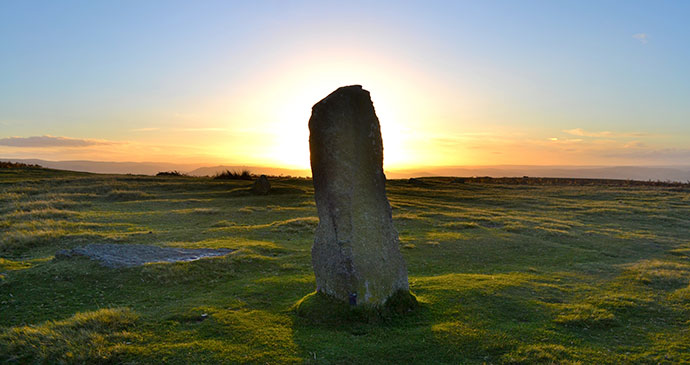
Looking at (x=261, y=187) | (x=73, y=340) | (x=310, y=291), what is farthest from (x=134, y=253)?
(x=261, y=187)

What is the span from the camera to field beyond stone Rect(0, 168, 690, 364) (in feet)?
27.4

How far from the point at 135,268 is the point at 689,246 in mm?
25304

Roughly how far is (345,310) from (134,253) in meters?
9.59

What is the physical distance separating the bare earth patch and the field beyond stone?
56 cm

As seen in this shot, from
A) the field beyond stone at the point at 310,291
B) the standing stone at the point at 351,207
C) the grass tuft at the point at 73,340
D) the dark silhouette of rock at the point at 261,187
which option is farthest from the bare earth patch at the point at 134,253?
the dark silhouette of rock at the point at 261,187

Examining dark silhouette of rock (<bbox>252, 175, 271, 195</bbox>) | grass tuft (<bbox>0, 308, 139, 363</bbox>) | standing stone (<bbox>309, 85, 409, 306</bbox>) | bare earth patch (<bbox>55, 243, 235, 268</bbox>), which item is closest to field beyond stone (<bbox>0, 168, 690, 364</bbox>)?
grass tuft (<bbox>0, 308, 139, 363</bbox>)

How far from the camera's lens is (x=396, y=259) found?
10.7 m

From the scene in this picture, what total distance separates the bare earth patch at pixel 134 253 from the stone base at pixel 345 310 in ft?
22.7

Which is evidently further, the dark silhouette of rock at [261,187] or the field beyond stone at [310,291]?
the dark silhouette of rock at [261,187]

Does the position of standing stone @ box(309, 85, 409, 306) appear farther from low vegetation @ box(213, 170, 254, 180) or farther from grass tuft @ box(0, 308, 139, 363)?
low vegetation @ box(213, 170, 254, 180)

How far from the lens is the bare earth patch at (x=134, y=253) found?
46.7ft

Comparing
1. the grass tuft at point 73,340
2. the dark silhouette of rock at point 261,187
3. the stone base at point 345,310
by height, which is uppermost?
the dark silhouette of rock at point 261,187

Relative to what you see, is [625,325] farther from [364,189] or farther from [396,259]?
[364,189]

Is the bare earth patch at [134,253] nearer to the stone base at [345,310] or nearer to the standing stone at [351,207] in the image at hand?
the stone base at [345,310]
